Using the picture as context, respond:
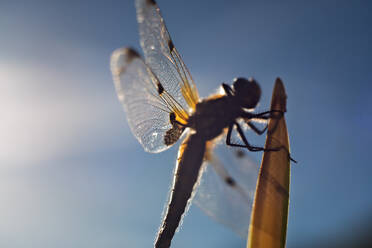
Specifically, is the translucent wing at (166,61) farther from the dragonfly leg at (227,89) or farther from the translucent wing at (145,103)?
the dragonfly leg at (227,89)

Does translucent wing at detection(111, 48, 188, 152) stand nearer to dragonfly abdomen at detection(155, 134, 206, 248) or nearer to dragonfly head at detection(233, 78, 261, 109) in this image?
dragonfly abdomen at detection(155, 134, 206, 248)

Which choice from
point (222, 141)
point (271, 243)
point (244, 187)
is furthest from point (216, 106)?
point (271, 243)

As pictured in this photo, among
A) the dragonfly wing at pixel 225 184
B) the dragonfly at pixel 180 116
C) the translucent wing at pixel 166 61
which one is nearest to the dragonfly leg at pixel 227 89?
the dragonfly at pixel 180 116

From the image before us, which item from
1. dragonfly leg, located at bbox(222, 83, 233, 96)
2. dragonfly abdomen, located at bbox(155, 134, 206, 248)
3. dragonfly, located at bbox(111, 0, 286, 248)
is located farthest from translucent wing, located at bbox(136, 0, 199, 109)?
Answer: dragonfly abdomen, located at bbox(155, 134, 206, 248)

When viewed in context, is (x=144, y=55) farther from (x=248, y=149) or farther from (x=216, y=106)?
(x=248, y=149)

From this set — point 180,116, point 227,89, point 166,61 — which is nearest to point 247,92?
point 227,89

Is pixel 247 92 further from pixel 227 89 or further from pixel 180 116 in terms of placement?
pixel 180 116

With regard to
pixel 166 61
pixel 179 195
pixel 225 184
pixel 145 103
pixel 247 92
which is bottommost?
pixel 179 195
